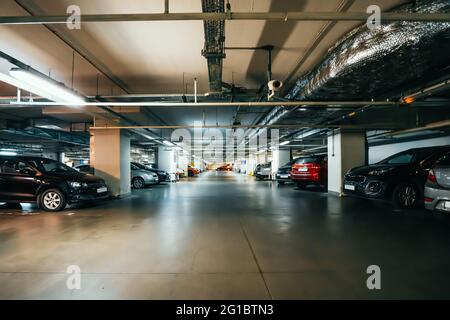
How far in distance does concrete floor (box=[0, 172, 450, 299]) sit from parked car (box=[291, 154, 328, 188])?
3570 millimetres

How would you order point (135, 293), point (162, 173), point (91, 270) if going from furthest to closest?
point (162, 173)
point (91, 270)
point (135, 293)

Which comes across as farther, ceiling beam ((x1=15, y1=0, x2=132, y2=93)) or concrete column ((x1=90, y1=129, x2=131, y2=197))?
concrete column ((x1=90, y1=129, x2=131, y2=197))

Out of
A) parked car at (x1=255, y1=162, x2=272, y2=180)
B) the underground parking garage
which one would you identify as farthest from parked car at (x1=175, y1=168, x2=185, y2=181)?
the underground parking garage

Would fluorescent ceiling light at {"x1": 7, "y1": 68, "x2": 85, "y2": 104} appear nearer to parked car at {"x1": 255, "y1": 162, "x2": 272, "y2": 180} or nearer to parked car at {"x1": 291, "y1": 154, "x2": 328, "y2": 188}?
parked car at {"x1": 291, "y1": 154, "x2": 328, "y2": 188}

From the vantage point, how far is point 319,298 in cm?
161

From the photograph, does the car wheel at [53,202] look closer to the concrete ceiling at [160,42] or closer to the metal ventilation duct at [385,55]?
the concrete ceiling at [160,42]

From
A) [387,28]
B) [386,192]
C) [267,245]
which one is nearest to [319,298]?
[267,245]

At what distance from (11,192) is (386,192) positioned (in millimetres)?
8347

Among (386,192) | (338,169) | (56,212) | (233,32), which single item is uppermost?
(233,32)

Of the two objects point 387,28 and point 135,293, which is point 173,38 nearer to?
point 387,28

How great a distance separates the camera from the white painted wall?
9133mm

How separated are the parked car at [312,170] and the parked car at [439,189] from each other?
4379 mm
